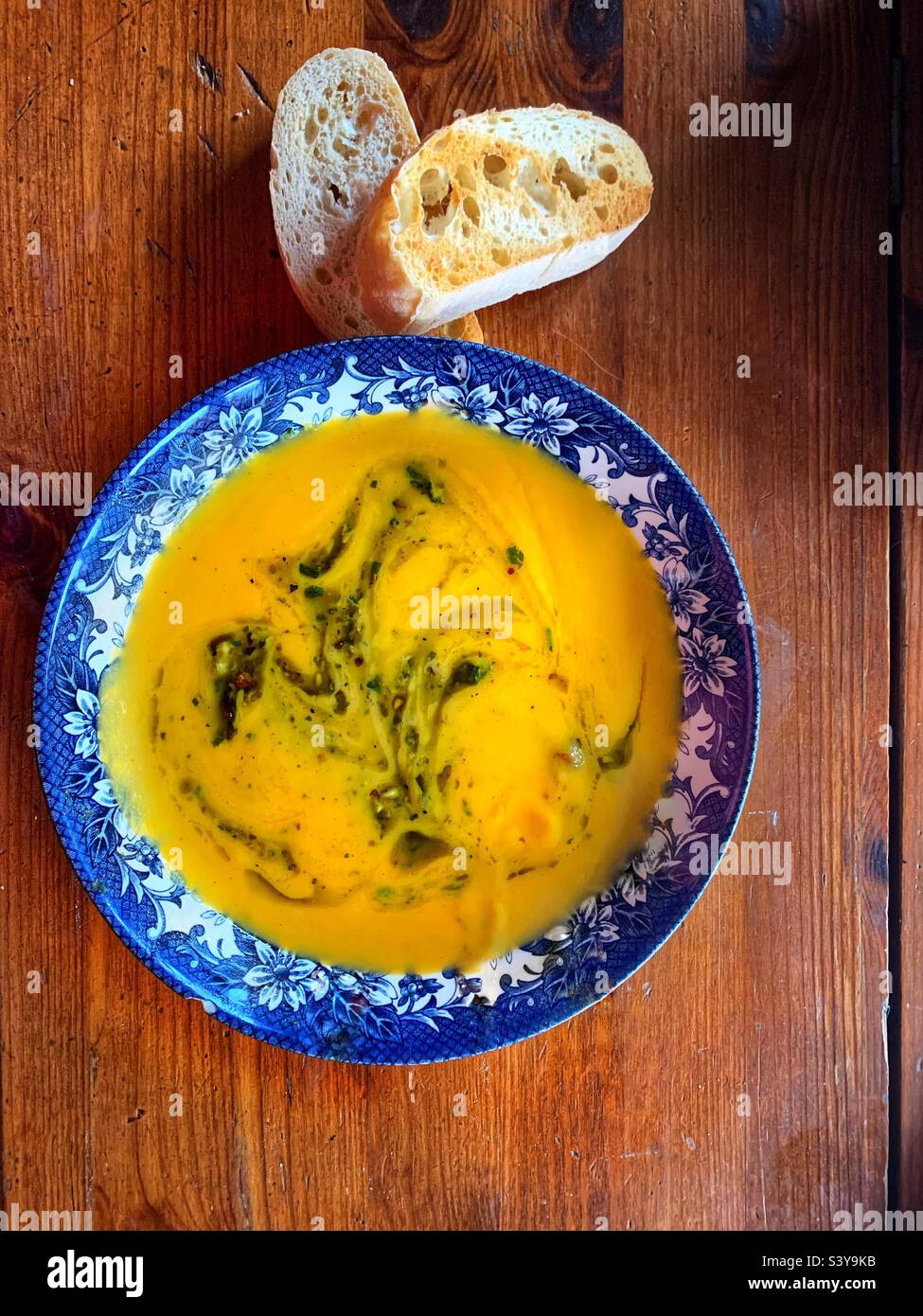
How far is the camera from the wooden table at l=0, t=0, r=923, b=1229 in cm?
135

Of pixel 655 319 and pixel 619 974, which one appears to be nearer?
pixel 619 974

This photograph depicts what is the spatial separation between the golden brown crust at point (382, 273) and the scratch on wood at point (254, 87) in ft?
0.78

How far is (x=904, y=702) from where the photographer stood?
1420mm

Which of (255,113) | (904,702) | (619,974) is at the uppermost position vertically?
(255,113)

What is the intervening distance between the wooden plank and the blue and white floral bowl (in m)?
0.33

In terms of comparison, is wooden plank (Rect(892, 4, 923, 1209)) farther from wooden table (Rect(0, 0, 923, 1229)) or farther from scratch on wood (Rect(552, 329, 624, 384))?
scratch on wood (Rect(552, 329, 624, 384))

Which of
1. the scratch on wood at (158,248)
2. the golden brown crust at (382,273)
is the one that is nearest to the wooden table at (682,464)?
the scratch on wood at (158,248)

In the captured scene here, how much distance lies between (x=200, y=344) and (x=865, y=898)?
46.4 inches

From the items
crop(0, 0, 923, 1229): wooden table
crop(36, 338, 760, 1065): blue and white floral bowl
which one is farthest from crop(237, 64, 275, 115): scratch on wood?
crop(36, 338, 760, 1065): blue and white floral bowl

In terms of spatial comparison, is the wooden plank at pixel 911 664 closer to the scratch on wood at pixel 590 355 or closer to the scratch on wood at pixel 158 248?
the scratch on wood at pixel 590 355

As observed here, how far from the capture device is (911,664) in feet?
4.67
